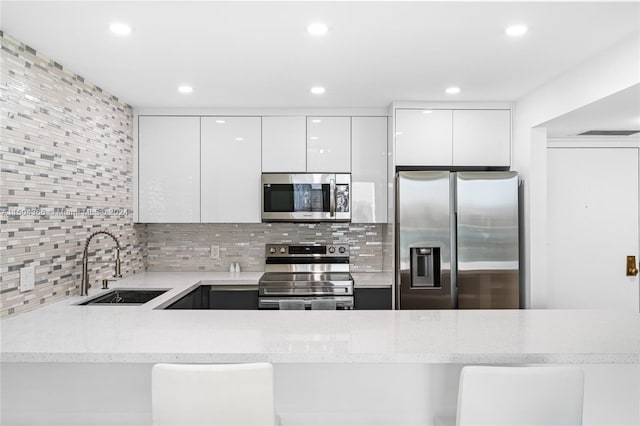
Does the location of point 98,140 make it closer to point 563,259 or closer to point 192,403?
point 192,403

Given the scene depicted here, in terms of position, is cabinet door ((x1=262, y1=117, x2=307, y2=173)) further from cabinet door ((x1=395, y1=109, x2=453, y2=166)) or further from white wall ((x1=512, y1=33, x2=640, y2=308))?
white wall ((x1=512, y1=33, x2=640, y2=308))

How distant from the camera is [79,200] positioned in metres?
2.82

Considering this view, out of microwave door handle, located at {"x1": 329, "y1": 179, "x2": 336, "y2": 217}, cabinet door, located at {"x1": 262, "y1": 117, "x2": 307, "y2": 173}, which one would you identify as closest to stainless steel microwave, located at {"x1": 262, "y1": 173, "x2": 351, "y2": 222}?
A: microwave door handle, located at {"x1": 329, "y1": 179, "x2": 336, "y2": 217}

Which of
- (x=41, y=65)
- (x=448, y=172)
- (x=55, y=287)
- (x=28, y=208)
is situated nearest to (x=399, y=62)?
(x=448, y=172)

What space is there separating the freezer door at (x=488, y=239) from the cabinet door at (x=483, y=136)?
30cm

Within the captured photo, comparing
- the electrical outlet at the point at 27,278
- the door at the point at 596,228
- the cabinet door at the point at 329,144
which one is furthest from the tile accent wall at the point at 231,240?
the electrical outlet at the point at 27,278

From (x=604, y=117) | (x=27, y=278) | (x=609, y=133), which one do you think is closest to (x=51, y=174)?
(x=27, y=278)

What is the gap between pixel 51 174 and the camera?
8.19ft

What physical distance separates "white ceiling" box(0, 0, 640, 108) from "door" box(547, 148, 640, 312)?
123 centimetres

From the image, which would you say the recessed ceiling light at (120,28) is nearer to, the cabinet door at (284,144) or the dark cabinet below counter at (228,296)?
the cabinet door at (284,144)

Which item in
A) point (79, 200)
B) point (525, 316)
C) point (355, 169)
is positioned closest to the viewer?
point (525, 316)

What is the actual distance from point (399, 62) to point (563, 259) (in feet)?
8.18

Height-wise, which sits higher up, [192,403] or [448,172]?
[448,172]

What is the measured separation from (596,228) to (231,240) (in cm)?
326
